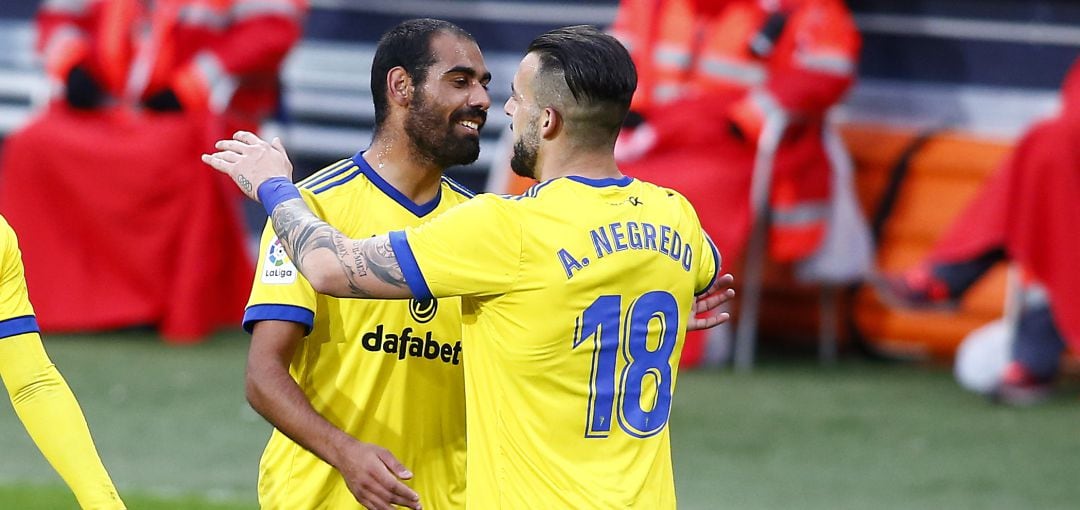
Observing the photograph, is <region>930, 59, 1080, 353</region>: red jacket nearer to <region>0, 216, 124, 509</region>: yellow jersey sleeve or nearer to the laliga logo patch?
the laliga logo patch

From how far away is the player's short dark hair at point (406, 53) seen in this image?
3424 millimetres

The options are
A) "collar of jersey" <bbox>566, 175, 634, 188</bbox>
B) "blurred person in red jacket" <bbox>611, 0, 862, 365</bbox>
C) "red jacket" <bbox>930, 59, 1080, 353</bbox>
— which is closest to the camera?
"collar of jersey" <bbox>566, 175, 634, 188</bbox>

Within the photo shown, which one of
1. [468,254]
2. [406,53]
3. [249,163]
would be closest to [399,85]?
[406,53]

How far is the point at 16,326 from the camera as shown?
340cm

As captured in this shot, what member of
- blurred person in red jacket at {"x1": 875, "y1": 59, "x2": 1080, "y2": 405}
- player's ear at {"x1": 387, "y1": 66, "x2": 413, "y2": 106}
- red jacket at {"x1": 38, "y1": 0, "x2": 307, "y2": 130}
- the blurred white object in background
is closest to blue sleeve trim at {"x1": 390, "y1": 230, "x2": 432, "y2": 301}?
player's ear at {"x1": 387, "y1": 66, "x2": 413, "y2": 106}

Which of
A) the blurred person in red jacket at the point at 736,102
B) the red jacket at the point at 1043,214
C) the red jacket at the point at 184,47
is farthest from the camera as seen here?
the red jacket at the point at 184,47

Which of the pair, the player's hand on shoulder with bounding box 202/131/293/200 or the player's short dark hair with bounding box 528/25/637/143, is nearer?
the player's short dark hair with bounding box 528/25/637/143

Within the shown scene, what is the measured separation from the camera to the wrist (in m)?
3.07

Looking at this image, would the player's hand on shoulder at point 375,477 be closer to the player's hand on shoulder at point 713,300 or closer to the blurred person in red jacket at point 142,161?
the player's hand on shoulder at point 713,300

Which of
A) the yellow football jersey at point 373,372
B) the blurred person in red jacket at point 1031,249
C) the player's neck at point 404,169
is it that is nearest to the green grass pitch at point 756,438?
the blurred person in red jacket at point 1031,249

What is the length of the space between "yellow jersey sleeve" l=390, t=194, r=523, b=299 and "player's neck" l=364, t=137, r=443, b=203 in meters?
0.52

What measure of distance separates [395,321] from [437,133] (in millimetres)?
378

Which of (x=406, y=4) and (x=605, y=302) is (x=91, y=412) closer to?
(x=406, y=4)

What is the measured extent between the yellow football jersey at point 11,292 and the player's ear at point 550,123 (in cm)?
109
